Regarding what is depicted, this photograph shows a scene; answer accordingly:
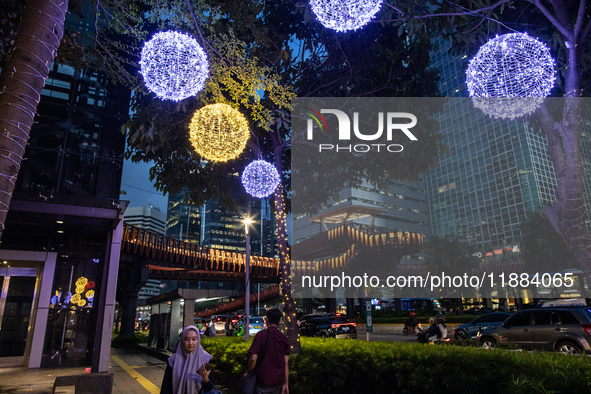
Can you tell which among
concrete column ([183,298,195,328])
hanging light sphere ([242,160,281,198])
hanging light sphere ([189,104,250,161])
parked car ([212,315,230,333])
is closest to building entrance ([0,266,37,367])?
concrete column ([183,298,195,328])

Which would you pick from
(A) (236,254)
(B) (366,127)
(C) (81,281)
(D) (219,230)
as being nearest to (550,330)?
(B) (366,127)

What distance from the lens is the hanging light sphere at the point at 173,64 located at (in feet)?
19.8

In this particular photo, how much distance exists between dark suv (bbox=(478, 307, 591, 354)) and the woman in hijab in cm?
1009

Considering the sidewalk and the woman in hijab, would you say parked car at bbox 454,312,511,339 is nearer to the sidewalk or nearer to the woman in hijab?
the sidewalk

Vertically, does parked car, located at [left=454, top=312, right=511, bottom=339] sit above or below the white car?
above

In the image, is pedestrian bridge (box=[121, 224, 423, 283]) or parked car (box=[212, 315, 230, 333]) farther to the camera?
parked car (box=[212, 315, 230, 333])

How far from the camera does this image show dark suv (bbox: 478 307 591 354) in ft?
33.9

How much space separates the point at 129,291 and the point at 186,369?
2558cm

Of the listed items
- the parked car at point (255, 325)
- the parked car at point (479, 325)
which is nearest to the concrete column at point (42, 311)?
the parked car at point (479, 325)

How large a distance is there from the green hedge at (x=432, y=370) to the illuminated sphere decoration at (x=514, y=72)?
179 inches

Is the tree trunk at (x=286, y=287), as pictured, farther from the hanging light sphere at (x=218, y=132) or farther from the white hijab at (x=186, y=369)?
the white hijab at (x=186, y=369)

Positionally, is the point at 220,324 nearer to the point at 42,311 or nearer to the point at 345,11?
the point at 42,311

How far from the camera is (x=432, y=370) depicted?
5434 mm

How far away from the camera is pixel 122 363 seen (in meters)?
13.5
